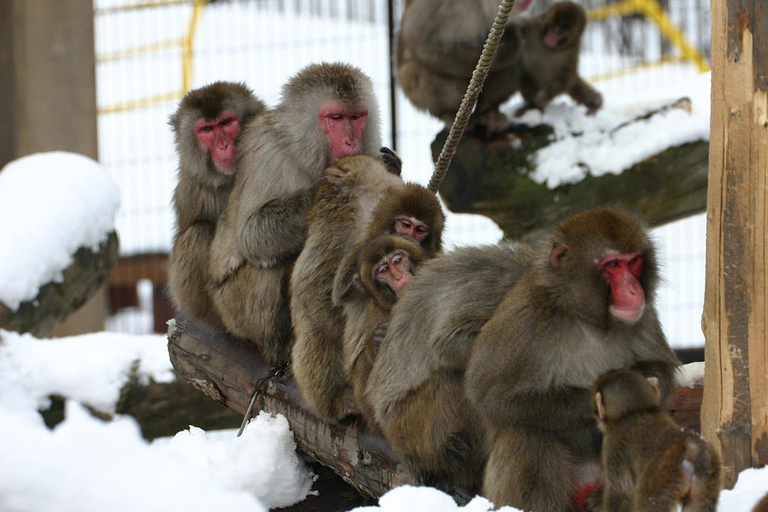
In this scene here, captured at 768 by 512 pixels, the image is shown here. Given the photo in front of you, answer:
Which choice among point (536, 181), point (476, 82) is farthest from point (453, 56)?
point (476, 82)

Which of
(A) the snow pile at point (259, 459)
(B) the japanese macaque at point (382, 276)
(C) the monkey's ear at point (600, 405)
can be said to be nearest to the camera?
(C) the monkey's ear at point (600, 405)

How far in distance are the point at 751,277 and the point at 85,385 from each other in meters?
4.40

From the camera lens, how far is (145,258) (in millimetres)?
10273

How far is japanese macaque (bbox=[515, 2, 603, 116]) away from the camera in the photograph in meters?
7.16

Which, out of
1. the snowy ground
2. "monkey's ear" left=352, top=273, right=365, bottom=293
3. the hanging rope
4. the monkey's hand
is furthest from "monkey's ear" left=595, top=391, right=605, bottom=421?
the monkey's hand

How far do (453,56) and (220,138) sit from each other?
113 inches

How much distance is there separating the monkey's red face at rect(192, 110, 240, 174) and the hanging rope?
961mm

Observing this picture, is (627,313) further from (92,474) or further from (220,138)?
(220,138)

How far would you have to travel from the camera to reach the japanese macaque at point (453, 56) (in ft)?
23.0

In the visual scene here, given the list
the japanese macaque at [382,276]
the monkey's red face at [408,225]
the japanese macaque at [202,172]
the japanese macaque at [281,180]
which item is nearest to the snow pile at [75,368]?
the japanese macaque at [202,172]

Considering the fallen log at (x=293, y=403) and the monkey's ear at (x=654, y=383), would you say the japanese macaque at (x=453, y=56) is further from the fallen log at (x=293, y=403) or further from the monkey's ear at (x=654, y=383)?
the monkey's ear at (x=654, y=383)

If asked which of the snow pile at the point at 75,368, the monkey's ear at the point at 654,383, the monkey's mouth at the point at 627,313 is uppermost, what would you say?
Answer: the monkey's mouth at the point at 627,313

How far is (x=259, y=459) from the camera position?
419 cm

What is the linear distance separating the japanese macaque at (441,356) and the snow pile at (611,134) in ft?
12.6
